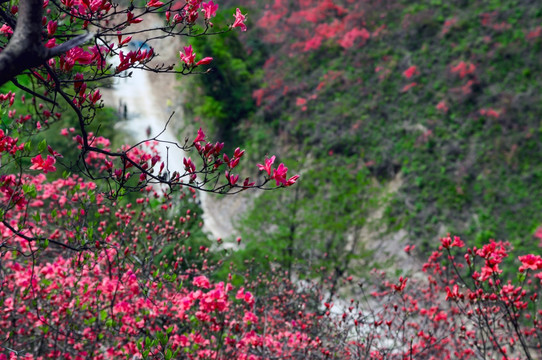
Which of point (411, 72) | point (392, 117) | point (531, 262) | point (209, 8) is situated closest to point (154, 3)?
point (209, 8)

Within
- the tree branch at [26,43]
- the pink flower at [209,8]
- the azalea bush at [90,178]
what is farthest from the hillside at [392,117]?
the tree branch at [26,43]

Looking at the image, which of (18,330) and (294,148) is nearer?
(18,330)

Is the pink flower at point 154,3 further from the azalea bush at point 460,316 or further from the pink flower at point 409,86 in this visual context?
the pink flower at point 409,86

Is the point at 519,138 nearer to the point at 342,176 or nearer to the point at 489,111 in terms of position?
the point at 489,111

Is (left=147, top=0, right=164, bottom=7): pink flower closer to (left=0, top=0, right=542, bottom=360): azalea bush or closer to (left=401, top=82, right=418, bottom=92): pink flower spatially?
(left=0, top=0, right=542, bottom=360): azalea bush

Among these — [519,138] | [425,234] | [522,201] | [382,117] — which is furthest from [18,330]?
[382,117]

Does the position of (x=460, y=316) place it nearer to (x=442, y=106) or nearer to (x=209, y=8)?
(x=209, y=8)

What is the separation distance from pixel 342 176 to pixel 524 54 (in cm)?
782

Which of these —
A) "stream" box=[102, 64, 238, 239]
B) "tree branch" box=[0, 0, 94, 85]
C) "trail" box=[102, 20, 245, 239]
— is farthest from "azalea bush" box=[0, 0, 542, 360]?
"stream" box=[102, 64, 238, 239]

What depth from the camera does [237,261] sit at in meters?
7.90

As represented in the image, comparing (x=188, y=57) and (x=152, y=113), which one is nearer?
(x=188, y=57)

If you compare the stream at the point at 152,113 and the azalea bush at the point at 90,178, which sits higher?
the stream at the point at 152,113

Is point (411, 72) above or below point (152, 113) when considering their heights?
below

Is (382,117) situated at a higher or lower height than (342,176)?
higher
